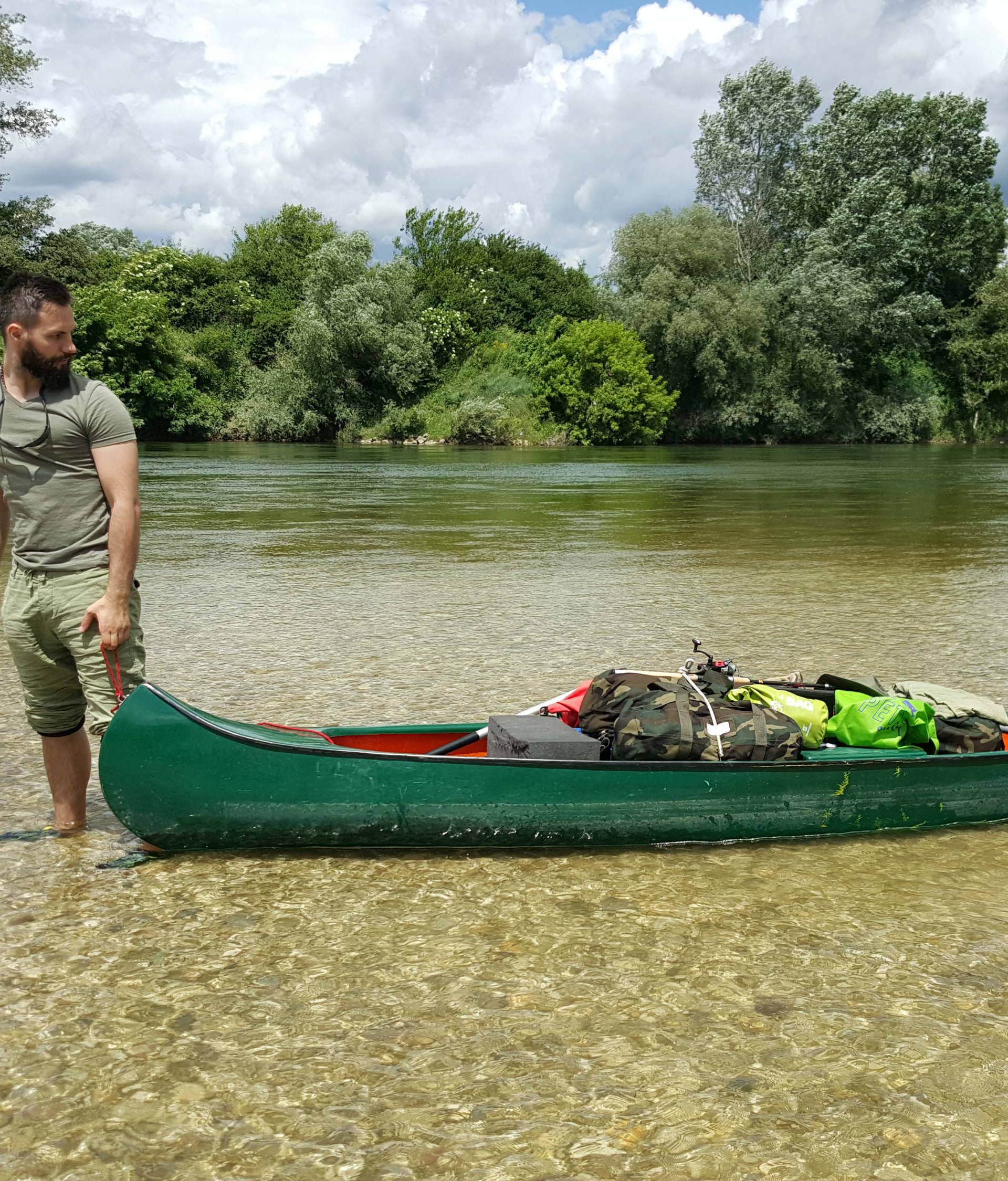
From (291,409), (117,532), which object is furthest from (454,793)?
(291,409)

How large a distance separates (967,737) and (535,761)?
2.07 meters

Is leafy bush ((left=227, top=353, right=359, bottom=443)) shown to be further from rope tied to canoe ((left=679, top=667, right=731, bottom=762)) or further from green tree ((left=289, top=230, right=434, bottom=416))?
rope tied to canoe ((left=679, top=667, right=731, bottom=762))

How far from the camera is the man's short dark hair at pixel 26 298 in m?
4.28

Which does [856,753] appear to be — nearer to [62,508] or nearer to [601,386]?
[62,508]

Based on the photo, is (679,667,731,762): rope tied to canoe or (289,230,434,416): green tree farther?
(289,230,434,416): green tree

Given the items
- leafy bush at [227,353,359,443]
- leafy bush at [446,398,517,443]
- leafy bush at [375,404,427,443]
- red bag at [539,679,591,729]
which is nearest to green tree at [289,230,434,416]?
leafy bush at [227,353,359,443]

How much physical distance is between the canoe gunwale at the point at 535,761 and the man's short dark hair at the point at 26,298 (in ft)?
4.71

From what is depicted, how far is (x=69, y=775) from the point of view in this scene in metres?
5.05

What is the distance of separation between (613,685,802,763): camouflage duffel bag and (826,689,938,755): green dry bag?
1.25ft

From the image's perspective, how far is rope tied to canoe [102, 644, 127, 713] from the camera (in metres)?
4.50

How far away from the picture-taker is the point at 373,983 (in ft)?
12.7

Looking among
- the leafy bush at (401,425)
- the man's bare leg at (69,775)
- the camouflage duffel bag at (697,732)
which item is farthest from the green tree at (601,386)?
the man's bare leg at (69,775)

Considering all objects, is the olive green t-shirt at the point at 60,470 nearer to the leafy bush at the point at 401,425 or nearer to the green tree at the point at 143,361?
the green tree at the point at 143,361

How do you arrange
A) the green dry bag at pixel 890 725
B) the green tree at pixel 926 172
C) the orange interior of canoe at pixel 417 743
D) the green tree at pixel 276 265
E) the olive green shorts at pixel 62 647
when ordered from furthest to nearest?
the green tree at pixel 276 265
the green tree at pixel 926 172
the orange interior of canoe at pixel 417 743
the green dry bag at pixel 890 725
the olive green shorts at pixel 62 647
